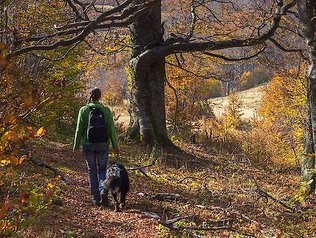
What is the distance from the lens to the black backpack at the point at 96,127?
268 inches

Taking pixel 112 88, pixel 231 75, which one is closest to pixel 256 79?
pixel 112 88

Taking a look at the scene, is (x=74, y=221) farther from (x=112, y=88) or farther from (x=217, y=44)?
(x=112, y=88)

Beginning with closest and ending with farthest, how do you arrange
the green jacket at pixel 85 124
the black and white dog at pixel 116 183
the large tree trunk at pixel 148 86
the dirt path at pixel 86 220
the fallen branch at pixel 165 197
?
the dirt path at pixel 86 220
the black and white dog at pixel 116 183
the green jacket at pixel 85 124
the fallen branch at pixel 165 197
the large tree trunk at pixel 148 86

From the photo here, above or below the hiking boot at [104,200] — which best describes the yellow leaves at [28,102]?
above

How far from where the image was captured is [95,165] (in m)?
7.07

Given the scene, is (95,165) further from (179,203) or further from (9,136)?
(9,136)

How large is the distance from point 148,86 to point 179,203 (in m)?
5.50

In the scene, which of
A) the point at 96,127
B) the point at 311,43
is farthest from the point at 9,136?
the point at 311,43

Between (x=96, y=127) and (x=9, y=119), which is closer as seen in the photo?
(x=9, y=119)

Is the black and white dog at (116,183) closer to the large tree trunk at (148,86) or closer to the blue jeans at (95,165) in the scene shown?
the blue jeans at (95,165)

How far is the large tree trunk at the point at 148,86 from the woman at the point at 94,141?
528 cm

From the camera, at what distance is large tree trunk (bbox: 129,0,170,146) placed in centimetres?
1241

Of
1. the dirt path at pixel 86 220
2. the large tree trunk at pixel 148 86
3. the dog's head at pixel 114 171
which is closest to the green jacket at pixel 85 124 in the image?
the dog's head at pixel 114 171

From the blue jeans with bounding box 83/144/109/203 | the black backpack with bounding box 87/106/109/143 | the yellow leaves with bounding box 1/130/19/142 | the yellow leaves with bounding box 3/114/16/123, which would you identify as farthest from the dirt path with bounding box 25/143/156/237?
the yellow leaves with bounding box 3/114/16/123
